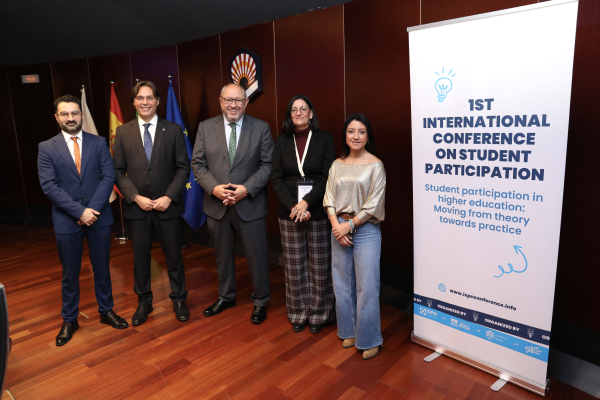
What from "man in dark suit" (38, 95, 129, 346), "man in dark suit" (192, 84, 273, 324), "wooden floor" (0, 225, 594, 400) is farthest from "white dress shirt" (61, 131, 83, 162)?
"wooden floor" (0, 225, 594, 400)

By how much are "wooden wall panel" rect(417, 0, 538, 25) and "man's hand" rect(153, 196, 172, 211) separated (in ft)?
7.74

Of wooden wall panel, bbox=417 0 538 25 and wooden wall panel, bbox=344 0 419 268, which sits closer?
wooden wall panel, bbox=417 0 538 25

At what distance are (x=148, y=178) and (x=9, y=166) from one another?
5345mm

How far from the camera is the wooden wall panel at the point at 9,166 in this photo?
22.0 ft

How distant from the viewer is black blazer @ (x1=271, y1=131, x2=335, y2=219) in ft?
9.20

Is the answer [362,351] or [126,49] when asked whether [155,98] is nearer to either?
[362,351]

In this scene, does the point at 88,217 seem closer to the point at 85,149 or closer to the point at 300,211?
the point at 85,149

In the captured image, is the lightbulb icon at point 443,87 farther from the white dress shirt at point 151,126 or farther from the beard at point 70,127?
the beard at point 70,127

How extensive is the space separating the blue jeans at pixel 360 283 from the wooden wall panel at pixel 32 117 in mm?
5901

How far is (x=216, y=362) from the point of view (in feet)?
8.57

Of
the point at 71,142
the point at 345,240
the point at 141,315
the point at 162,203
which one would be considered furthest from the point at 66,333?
the point at 345,240

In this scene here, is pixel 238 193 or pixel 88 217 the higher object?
pixel 238 193

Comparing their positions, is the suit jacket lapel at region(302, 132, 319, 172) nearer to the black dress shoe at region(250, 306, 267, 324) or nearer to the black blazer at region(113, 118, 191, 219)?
the black blazer at region(113, 118, 191, 219)


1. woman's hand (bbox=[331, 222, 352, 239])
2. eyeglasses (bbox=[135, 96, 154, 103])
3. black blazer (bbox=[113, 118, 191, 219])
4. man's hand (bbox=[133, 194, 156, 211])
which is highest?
eyeglasses (bbox=[135, 96, 154, 103])
